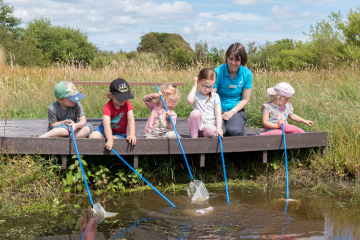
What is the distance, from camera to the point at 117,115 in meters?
3.83

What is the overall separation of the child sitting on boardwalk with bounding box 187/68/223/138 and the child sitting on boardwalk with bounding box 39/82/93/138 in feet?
3.95

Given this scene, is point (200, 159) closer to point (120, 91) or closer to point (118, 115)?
point (118, 115)

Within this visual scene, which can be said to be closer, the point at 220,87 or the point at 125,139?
the point at 125,139

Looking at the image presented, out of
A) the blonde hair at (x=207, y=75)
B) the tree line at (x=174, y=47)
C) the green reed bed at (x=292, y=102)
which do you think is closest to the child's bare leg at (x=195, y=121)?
the blonde hair at (x=207, y=75)

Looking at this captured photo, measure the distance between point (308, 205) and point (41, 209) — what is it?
2.67 meters

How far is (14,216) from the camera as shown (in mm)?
3180

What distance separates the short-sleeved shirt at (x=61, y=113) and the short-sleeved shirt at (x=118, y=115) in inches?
14.6

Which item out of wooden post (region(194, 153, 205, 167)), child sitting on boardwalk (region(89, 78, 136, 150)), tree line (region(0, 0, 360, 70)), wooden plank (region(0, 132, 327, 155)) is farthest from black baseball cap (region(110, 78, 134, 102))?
tree line (region(0, 0, 360, 70))

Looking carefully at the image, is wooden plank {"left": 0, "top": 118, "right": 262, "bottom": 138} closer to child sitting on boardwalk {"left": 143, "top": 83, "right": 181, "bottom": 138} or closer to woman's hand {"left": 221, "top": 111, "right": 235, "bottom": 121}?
child sitting on boardwalk {"left": 143, "top": 83, "right": 181, "bottom": 138}

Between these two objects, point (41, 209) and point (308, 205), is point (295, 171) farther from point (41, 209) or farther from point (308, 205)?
point (41, 209)

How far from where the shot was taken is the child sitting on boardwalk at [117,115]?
11.9 feet

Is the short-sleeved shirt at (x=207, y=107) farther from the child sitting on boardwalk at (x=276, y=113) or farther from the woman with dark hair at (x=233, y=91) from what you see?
the child sitting on boardwalk at (x=276, y=113)

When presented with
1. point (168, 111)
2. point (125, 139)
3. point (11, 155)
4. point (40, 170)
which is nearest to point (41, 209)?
point (40, 170)

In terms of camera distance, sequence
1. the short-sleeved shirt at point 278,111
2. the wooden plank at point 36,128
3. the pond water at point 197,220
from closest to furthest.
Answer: the pond water at point 197,220 < the short-sleeved shirt at point 278,111 < the wooden plank at point 36,128
